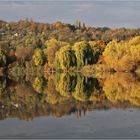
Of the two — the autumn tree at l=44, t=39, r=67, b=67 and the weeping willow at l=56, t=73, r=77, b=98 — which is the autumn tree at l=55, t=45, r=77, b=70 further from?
the weeping willow at l=56, t=73, r=77, b=98

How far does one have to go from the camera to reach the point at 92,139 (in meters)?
13.8

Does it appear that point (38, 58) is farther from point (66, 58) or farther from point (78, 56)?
point (78, 56)

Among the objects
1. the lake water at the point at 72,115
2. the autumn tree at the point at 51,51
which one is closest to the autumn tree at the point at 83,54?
the autumn tree at the point at 51,51

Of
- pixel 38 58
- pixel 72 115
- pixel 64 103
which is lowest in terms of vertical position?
pixel 38 58

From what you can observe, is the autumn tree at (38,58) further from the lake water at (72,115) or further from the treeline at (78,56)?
the lake water at (72,115)

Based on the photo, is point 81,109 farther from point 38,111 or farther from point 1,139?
point 1,139

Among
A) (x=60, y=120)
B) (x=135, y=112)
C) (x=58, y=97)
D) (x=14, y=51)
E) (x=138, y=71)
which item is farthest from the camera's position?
(x=14, y=51)

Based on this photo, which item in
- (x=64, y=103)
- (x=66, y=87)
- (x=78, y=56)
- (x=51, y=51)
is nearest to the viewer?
(x=64, y=103)

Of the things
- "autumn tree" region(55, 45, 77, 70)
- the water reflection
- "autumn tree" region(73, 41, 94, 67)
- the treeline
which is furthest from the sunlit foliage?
the water reflection

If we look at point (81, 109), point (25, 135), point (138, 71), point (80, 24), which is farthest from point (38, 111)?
point (80, 24)

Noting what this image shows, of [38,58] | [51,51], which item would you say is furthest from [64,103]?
[51,51]

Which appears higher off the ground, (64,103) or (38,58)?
(64,103)

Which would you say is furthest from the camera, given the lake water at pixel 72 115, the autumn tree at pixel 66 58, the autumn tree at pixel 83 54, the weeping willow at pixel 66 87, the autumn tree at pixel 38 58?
the autumn tree at pixel 38 58

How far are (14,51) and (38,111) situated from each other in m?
43.9
